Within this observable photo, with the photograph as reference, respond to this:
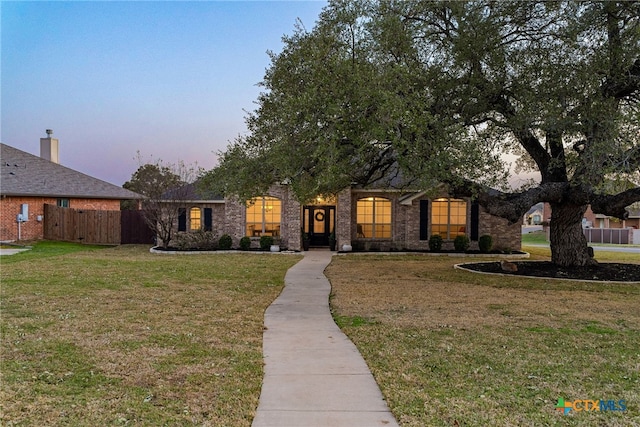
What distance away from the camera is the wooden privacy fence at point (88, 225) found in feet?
76.4

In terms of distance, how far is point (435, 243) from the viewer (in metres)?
19.8

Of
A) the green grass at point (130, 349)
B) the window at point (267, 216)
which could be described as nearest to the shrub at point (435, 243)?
the window at point (267, 216)

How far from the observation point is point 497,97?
11188mm

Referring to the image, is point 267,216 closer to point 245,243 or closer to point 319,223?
point 245,243

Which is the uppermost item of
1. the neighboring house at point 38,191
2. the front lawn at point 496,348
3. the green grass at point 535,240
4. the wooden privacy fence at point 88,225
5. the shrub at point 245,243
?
the neighboring house at point 38,191

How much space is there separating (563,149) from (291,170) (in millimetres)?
7727

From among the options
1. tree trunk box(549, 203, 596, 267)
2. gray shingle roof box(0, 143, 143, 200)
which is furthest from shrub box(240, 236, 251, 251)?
tree trunk box(549, 203, 596, 267)

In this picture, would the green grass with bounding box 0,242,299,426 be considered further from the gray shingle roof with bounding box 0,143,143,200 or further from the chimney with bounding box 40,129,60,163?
the chimney with bounding box 40,129,60,163

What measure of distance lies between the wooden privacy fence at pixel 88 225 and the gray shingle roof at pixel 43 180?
1152 millimetres

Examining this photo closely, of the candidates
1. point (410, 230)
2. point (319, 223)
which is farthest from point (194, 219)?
point (410, 230)

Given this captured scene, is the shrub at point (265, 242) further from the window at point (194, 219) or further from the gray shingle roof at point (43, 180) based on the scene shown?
the gray shingle roof at point (43, 180)

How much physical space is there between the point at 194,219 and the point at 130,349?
16.7 metres

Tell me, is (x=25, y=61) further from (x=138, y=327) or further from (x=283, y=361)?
(x=283, y=361)

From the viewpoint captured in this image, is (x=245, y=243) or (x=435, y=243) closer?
(x=435, y=243)
